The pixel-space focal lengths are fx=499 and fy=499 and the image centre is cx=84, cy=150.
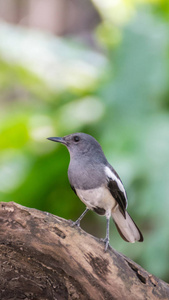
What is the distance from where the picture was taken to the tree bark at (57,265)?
232cm

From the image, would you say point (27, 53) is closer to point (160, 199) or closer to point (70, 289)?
point (160, 199)

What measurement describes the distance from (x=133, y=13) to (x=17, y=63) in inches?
57.1

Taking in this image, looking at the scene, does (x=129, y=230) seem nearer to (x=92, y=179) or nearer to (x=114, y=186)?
(x=114, y=186)

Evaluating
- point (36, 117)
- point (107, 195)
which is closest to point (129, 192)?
point (36, 117)

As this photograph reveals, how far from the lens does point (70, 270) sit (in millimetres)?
2334

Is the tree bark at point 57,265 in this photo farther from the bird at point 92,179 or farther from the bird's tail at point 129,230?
the bird's tail at point 129,230

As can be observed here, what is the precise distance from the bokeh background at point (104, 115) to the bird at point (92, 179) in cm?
148

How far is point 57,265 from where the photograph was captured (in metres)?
Result: 2.36

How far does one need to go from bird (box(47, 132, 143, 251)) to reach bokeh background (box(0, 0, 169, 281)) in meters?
1.48

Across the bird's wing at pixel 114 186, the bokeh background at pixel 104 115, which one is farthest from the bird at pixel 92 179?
the bokeh background at pixel 104 115

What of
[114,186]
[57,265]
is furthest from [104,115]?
[57,265]

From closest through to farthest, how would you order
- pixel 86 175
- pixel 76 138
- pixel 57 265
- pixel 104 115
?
1. pixel 57 265
2. pixel 86 175
3. pixel 76 138
4. pixel 104 115

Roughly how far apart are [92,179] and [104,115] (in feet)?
8.11

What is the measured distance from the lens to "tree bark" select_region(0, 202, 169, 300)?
232 centimetres
